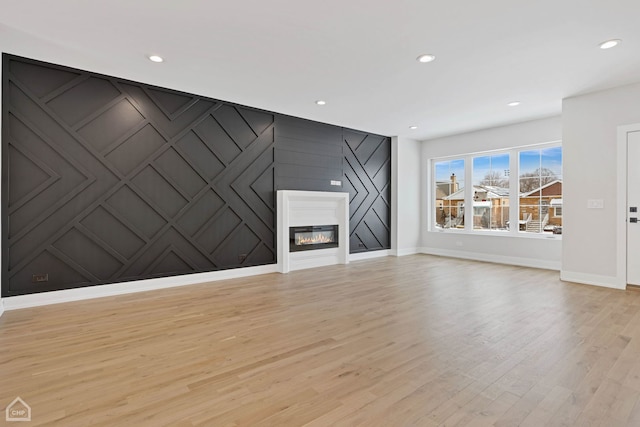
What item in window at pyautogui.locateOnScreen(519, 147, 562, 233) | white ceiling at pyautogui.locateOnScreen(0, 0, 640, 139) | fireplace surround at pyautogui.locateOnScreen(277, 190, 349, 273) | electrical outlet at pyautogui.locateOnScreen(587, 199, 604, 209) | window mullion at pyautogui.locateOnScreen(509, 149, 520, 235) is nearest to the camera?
white ceiling at pyautogui.locateOnScreen(0, 0, 640, 139)

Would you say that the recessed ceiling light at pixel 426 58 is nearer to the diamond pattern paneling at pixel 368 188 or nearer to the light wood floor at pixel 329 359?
the light wood floor at pixel 329 359

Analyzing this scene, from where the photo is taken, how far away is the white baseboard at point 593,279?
4.43 m

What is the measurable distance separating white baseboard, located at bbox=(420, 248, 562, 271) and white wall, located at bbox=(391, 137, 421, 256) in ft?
1.89

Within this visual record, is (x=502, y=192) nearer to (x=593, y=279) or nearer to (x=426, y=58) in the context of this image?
(x=593, y=279)

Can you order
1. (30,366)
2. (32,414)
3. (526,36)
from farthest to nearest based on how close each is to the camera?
(526,36) → (30,366) → (32,414)

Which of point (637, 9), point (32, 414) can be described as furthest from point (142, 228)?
point (637, 9)

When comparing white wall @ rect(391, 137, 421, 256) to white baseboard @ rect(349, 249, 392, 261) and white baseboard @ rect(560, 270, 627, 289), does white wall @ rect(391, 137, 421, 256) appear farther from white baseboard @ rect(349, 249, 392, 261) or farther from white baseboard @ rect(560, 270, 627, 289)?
white baseboard @ rect(560, 270, 627, 289)

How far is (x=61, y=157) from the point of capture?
3809 millimetres

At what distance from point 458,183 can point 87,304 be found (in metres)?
7.30

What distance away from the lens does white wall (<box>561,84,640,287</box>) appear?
4469mm

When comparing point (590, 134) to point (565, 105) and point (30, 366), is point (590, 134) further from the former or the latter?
point (30, 366)

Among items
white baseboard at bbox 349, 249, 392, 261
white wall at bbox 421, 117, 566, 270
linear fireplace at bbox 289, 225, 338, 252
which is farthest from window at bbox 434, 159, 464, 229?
linear fireplace at bbox 289, 225, 338, 252

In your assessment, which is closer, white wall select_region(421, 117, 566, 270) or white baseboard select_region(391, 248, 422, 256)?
white wall select_region(421, 117, 566, 270)

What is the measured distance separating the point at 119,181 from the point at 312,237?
337cm
